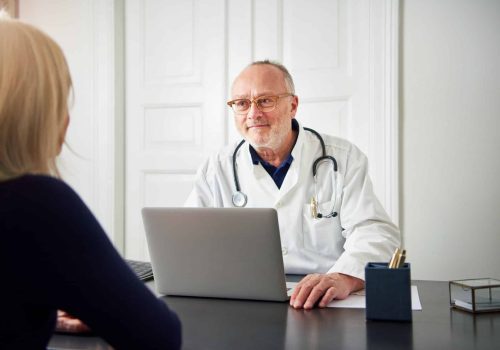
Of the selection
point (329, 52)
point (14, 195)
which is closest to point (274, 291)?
point (14, 195)

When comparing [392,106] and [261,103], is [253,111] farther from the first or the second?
[392,106]

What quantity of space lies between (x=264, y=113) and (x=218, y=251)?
932 mm

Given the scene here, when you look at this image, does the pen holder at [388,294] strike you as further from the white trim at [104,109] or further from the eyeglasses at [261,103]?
the white trim at [104,109]

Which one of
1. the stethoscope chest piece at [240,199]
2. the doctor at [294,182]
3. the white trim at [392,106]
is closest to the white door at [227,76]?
the white trim at [392,106]

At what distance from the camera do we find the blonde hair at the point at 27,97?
71cm

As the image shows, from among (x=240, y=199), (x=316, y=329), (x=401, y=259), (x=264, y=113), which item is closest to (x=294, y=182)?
(x=240, y=199)

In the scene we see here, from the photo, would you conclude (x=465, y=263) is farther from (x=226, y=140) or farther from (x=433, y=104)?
(x=226, y=140)

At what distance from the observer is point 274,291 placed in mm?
1226

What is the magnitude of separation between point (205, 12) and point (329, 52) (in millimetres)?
766

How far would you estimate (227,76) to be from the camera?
9.98ft

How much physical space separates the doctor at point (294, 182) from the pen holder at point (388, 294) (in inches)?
19.0

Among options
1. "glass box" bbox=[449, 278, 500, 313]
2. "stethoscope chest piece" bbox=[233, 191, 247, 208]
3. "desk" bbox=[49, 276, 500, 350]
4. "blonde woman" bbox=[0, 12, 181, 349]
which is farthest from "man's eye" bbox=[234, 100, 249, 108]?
"blonde woman" bbox=[0, 12, 181, 349]

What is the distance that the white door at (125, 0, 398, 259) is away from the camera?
2.70 m

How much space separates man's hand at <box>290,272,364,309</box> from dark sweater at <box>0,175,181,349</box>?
1.76 ft
